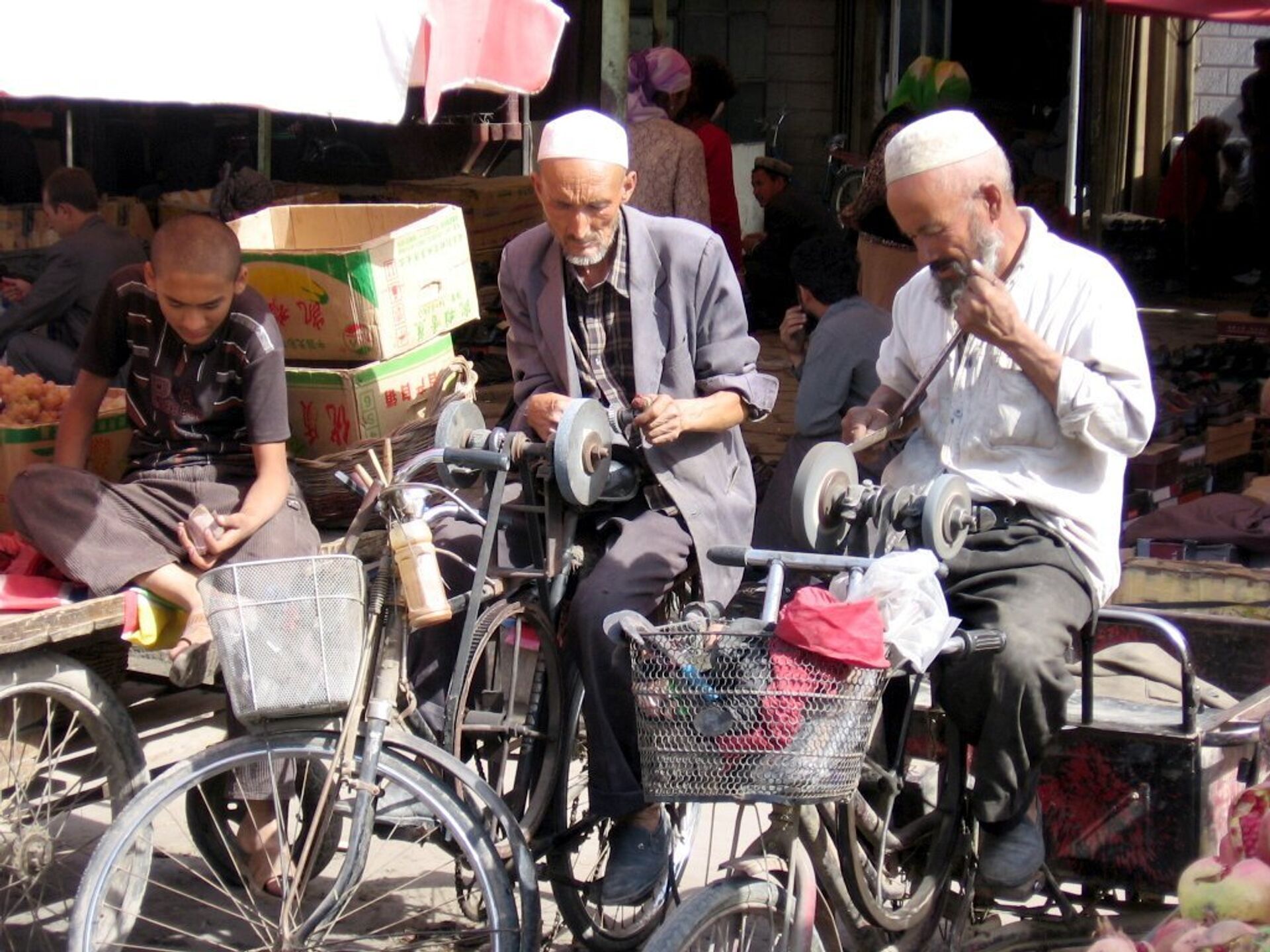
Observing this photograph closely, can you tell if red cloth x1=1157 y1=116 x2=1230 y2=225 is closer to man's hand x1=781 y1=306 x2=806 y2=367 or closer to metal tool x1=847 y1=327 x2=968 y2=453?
man's hand x1=781 y1=306 x2=806 y2=367

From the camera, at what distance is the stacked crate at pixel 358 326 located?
14.4ft

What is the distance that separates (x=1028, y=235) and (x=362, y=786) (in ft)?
5.69

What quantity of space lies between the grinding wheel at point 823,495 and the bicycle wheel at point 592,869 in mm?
861

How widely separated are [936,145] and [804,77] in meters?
10.0

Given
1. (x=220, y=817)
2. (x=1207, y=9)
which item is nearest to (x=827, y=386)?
(x=220, y=817)

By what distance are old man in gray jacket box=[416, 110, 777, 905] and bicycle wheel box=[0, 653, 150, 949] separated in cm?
109

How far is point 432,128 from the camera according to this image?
35.7 ft

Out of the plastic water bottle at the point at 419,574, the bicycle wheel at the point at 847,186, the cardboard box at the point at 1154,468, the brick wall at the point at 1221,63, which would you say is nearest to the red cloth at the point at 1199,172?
the brick wall at the point at 1221,63

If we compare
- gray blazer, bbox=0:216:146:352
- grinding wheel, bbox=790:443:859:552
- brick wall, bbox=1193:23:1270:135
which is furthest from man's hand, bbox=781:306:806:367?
brick wall, bbox=1193:23:1270:135

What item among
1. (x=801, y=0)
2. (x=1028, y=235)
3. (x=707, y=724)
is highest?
(x=801, y=0)

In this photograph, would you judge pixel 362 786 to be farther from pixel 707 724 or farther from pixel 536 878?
pixel 707 724

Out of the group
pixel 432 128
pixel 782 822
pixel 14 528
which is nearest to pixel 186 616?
pixel 14 528

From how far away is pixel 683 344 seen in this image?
368cm

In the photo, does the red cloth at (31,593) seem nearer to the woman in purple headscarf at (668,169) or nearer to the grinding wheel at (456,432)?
the grinding wheel at (456,432)
